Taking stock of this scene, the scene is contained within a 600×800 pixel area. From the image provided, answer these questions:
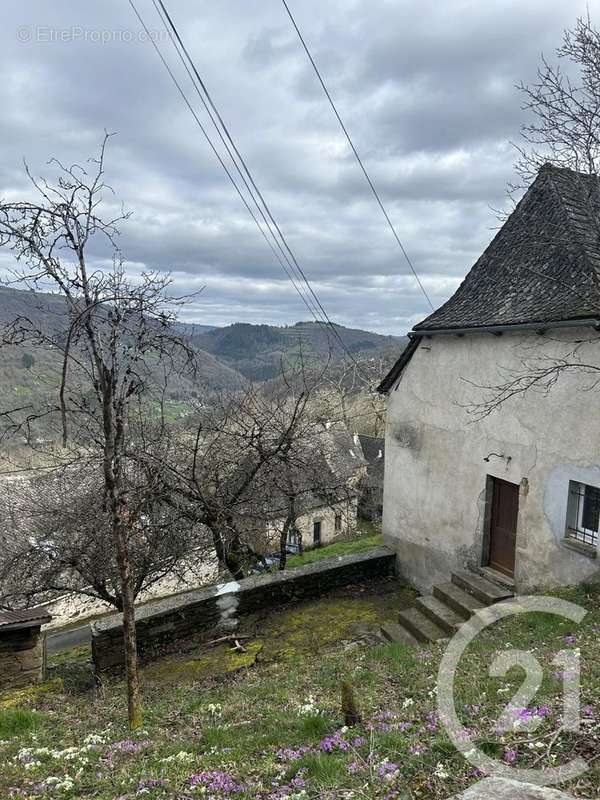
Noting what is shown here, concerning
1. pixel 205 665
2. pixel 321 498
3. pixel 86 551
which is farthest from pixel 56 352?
pixel 321 498

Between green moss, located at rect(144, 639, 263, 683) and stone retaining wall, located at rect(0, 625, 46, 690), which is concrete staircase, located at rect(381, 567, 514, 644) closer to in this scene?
green moss, located at rect(144, 639, 263, 683)

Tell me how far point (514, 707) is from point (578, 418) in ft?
16.2

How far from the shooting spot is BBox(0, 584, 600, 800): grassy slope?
12.0 ft

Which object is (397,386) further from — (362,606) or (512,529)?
(362,606)

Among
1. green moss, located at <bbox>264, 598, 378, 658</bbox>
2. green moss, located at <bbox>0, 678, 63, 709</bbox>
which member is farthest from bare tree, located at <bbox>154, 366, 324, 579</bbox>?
green moss, located at <bbox>0, 678, 63, 709</bbox>

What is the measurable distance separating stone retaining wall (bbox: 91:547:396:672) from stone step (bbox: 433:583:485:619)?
7.65ft

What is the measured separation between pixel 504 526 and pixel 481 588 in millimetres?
1260

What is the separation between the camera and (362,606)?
1053 centimetres

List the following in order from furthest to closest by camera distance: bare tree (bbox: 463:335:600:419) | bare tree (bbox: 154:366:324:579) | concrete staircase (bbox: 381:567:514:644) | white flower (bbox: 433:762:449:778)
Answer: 1. bare tree (bbox: 154:366:324:579)
2. concrete staircase (bbox: 381:567:514:644)
3. bare tree (bbox: 463:335:600:419)
4. white flower (bbox: 433:762:449:778)

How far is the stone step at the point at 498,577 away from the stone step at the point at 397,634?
197 centimetres

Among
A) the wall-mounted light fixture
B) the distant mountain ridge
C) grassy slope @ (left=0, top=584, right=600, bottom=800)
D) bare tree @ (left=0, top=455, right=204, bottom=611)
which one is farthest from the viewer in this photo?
bare tree @ (left=0, top=455, right=204, bottom=611)

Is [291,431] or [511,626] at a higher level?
[291,431]

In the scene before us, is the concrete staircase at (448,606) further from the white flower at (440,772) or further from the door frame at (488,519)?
the white flower at (440,772)

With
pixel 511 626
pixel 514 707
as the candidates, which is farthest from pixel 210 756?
pixel 511 626
